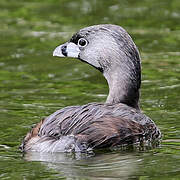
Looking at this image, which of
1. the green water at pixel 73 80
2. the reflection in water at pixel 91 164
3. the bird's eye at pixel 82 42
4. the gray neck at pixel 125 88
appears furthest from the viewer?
the bird's eye at pixel 82 42

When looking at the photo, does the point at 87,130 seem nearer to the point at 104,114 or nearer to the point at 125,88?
the point at 104,114

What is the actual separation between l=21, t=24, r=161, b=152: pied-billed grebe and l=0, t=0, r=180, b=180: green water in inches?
6.3

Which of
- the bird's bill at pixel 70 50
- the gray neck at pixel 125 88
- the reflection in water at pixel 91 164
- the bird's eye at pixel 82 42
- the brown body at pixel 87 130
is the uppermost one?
the bird's eye at pixel 82 42

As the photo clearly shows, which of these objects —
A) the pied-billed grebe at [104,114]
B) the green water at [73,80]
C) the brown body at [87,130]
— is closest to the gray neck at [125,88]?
the pied-billed grebe at [104,114]

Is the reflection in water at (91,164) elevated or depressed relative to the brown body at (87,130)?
depressed

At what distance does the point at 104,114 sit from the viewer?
30.0ft

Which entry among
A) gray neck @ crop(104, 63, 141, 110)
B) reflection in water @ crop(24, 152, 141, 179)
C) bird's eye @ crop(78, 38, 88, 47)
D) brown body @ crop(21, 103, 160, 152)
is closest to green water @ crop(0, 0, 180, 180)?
reflection in water @ crop(24, 152, 141, 179)

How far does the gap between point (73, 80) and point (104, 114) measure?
4528 millimetres

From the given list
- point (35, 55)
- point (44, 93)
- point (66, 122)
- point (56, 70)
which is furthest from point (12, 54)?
point (66, 122)

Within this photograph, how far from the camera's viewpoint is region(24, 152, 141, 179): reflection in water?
811cm

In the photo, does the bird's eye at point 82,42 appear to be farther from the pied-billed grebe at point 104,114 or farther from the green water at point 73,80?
the green water at point 73,80

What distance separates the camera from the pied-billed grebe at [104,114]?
8805 millimetres

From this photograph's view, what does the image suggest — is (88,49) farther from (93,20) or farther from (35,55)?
(93,20)

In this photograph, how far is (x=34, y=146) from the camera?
886 cm
